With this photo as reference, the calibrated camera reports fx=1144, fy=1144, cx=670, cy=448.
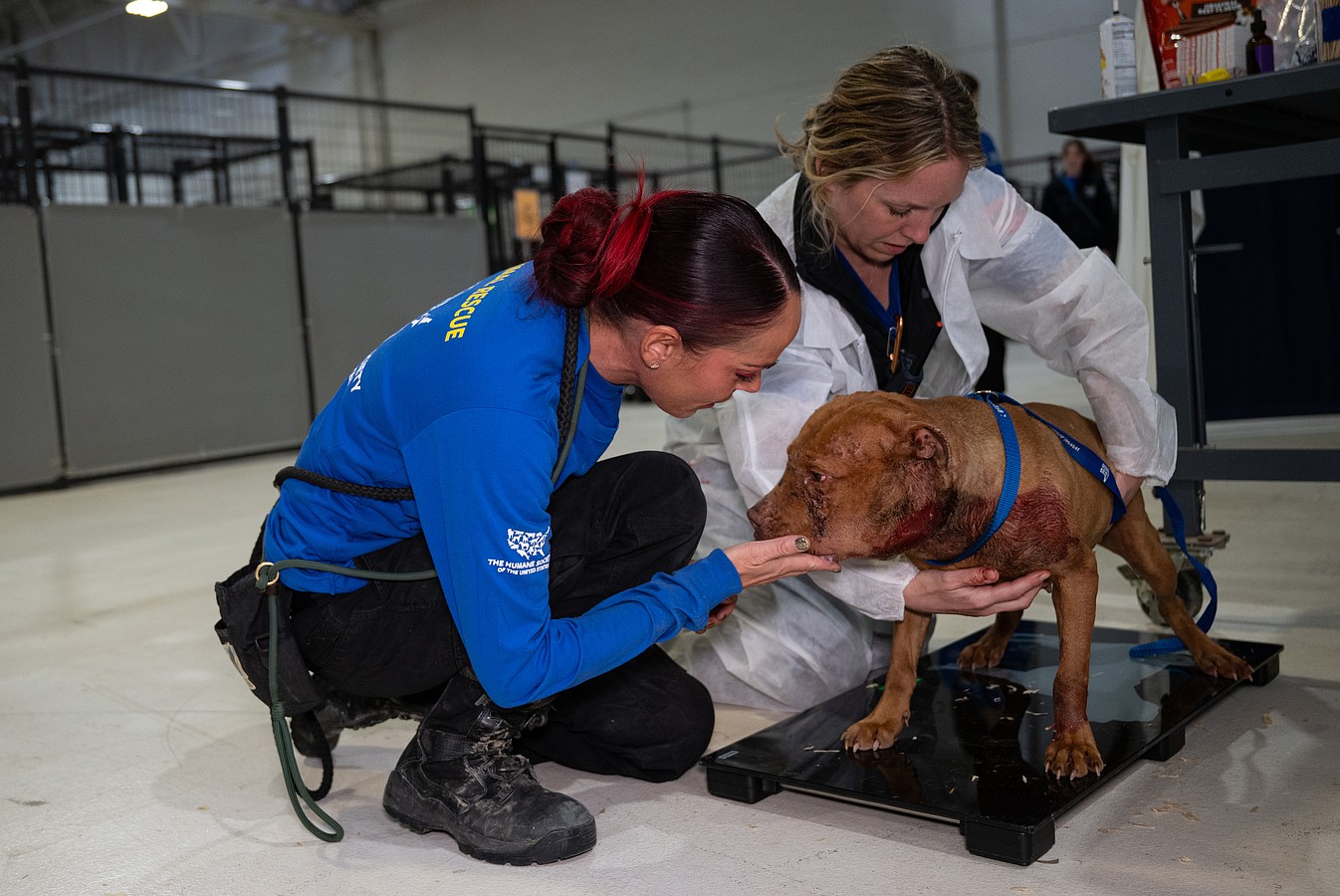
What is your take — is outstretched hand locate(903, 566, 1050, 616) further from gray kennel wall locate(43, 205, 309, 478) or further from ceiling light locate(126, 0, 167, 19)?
gray kennel wall locate(43, 205, 309, 478)

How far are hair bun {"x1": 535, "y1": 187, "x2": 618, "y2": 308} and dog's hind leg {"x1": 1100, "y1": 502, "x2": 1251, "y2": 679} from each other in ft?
4.03

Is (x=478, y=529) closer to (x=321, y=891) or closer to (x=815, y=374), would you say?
(x=321, y=891)

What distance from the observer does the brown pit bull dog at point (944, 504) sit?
5.90 ft

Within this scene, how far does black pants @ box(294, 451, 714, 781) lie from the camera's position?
1824mm

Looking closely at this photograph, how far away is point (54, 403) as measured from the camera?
6680 millimetres

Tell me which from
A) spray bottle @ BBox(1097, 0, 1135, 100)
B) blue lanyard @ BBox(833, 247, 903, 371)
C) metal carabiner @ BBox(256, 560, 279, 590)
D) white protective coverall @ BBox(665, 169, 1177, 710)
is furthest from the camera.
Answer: spray bottle @ BBox(1097, 0, 1135, 100)

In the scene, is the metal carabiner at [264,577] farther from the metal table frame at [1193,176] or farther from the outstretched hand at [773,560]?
the metal table frame at [1193,176]

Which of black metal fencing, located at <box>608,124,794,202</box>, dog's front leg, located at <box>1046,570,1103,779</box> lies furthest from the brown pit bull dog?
black metal fencing, located at <box>608,124,794,202</box>

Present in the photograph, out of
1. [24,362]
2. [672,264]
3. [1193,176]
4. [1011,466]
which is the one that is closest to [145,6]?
[24,362]

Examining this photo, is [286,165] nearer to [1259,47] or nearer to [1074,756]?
[1259,47]

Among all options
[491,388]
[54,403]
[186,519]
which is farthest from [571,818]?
[54,403]

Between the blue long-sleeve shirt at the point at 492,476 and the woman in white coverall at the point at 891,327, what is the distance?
19.3 inches

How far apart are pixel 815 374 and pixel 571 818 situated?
0.94m

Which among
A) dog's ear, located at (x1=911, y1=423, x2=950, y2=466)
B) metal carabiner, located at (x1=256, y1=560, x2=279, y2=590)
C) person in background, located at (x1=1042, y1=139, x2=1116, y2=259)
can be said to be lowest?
metal carabiner, located at (x1=256, y1=560, x2=279, y2=590)
